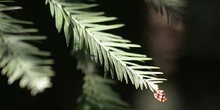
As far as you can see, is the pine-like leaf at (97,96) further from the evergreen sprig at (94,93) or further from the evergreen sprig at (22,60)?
the evergreen sprig at (22,60)

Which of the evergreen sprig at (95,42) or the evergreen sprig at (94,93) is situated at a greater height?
the evergreen sprig at (95,42)

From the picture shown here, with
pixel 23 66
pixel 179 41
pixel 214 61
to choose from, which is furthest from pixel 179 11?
pixel 214 61

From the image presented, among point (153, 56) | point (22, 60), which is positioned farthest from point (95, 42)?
point (153, 56)

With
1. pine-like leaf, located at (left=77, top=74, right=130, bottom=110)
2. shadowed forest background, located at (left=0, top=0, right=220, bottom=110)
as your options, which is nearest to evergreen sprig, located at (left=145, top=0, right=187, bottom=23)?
shadowed forest background, located at (left=0, top=0, right=220, bottom=110)

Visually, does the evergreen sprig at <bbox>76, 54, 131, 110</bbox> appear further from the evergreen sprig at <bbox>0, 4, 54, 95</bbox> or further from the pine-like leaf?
the evergreen sprig at <bbox>0, 4, 54, 95</bbox>

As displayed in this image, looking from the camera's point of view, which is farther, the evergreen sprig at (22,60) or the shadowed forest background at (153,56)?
the shadowed forest background at (153,56)

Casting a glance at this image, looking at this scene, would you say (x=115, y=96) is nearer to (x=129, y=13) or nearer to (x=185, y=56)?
(x=129, y=13)

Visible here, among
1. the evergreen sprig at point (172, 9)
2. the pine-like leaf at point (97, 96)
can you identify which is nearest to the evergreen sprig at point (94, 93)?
Result: the pine-like leaf at point (97, 96)
